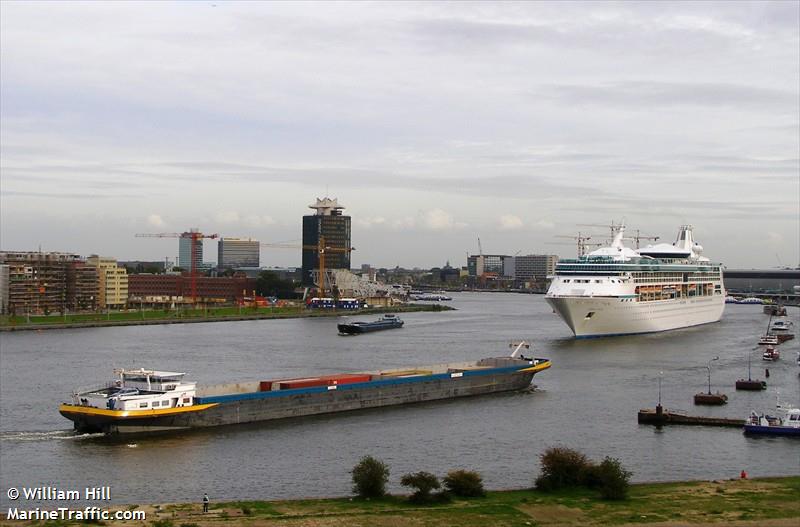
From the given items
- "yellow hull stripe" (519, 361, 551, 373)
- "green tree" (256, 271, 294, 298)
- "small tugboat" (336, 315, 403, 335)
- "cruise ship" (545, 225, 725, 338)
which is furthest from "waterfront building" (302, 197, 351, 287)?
"yellow hull stripe" (519, 361, 551, 373)

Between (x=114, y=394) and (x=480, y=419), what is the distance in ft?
37.7

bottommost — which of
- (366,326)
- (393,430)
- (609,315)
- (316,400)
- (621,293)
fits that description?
(393,430)

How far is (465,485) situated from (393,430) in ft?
31.7

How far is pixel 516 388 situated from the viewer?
38188 mm

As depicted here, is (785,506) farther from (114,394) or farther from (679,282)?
(679,282)

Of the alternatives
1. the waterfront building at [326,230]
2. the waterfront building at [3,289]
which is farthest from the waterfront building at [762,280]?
the waterfront building at [3,289]

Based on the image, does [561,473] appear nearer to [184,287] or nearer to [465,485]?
[465,485]

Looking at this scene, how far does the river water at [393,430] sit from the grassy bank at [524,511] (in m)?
2.15

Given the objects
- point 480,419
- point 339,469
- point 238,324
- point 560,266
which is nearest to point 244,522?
point 339,469

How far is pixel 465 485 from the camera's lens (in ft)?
65.4

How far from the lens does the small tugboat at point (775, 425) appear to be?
27.8m

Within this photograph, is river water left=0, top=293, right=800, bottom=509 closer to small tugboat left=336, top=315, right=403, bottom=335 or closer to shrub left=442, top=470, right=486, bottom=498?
shrub left=442, top=470, right=486, bottom=498

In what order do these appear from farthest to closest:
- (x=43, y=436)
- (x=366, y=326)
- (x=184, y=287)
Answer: (x=184, y=287), (x=366, y=326), (x=43, y=436)

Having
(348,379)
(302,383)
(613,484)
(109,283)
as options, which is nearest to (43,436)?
(302,383)
